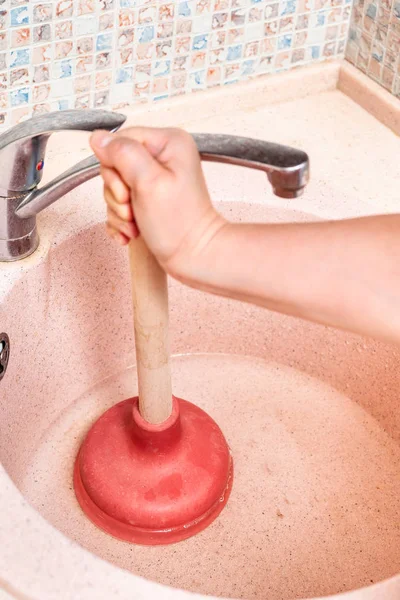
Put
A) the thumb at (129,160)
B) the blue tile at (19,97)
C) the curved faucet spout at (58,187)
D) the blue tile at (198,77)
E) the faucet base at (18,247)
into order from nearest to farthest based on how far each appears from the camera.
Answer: the thumb at (129,160) < the curved faucet spout at (58,187) < the faucet base at (18,247) < the blue tile at (19,97) < the blue tile at (198,77)

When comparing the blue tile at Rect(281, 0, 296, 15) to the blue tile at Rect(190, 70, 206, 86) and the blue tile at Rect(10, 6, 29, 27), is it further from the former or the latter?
the blue tile at Rect(10, 6, 29, 27)

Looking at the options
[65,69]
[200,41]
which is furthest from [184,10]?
[65,69]

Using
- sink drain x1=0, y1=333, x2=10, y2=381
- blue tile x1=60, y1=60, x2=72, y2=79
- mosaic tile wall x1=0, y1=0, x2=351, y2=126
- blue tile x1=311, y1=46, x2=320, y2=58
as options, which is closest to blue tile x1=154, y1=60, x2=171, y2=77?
mosaic tile wall x1=0, y1=0, x2=351, y2=126

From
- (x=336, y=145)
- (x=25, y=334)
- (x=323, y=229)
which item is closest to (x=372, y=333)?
(x=323, y=229)

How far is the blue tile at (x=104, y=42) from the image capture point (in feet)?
2.74

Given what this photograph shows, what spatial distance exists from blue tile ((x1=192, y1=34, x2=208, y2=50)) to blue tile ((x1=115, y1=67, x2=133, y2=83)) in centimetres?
8

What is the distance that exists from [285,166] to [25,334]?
350 mm

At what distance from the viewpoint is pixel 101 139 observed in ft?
1.62

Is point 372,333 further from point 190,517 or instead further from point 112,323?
point 112,323

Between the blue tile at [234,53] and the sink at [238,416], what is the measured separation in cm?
21

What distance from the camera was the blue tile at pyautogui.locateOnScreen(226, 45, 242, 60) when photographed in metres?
0.93

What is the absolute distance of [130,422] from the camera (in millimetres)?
732

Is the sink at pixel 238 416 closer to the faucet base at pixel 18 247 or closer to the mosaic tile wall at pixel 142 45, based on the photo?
the faucet base at pixel 18 247

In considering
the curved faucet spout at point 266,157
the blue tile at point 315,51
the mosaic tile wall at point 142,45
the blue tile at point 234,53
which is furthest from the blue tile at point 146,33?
the curved faucet spout at point 266,157
